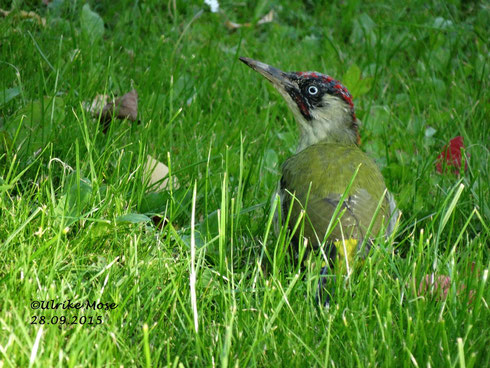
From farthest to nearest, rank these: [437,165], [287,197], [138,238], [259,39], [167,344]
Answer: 1. [259,39]
2. [437,165]
3. [287,197]
4. [138,238]
5. [167,344]

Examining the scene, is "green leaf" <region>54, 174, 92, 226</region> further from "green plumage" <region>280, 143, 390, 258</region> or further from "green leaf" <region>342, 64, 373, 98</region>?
"green leaf" <region>342, 64, 373, 98</region>

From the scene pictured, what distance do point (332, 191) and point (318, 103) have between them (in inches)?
34.8

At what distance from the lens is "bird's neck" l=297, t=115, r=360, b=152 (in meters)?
3.71

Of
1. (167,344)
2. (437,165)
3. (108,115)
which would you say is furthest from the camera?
(437,165)

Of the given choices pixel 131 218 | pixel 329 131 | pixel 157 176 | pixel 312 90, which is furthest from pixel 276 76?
pixel 131 218

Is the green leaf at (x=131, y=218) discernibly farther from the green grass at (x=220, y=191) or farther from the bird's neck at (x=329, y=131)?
the bird's neck at (x=329, y=131)

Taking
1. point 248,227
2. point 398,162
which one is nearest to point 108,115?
point 248,227

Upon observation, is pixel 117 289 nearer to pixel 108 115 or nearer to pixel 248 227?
pixel 248 227

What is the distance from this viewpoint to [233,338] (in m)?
2.10

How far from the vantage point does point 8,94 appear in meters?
3.39

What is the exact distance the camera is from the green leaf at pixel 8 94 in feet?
11.0

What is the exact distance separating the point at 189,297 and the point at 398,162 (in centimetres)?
203

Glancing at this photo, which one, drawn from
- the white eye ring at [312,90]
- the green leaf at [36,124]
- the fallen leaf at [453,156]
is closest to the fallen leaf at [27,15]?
the green leaf at [36,124]

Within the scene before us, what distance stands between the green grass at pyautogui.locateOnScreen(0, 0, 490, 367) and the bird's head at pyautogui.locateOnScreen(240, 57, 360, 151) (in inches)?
7.9
